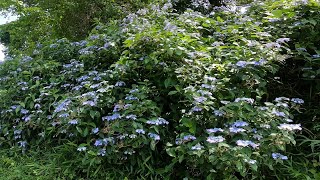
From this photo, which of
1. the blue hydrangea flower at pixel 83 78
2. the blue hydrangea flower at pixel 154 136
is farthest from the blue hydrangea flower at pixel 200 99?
the blue hydrangea flower at pixel 83 78

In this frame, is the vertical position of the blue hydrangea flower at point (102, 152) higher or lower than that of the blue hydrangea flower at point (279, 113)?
lower

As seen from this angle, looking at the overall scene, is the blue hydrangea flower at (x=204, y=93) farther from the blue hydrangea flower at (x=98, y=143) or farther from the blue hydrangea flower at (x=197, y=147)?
the blue hydrangea flower at (x=98, y=143)

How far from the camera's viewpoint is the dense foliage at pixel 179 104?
1826 millimetres

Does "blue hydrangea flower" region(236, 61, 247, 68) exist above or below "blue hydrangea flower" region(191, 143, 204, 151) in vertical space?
above

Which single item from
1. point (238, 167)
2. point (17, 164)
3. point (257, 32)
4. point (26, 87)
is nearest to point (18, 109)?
point (26, 87)

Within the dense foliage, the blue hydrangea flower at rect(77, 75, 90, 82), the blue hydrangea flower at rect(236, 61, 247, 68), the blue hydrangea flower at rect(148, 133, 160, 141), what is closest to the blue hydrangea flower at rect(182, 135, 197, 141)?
the dense foliage

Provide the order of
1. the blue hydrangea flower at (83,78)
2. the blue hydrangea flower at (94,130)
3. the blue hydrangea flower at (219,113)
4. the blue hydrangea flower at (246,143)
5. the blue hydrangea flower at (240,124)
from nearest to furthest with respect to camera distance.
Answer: the blue hydrangea flower at (246,143) < the blue hydrangea flower at (240,124) < the blue hydrangea flower at (219,113) < the blue hydrangea flower at (94,130) < the blue hydrangea flower at (83,78)

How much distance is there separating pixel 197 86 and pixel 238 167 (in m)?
0.68

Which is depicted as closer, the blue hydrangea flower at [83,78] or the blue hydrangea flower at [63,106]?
the blue hydrangea flower at [63,106]

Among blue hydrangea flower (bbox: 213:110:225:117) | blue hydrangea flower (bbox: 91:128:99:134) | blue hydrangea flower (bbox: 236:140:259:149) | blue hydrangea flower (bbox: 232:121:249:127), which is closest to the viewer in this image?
blue hydrangea flower (bbox: 236:140:259:149)

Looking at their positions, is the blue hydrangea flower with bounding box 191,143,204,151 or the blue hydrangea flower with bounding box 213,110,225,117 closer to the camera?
the blue hydrangea flower with bounding box 191,143,204,151

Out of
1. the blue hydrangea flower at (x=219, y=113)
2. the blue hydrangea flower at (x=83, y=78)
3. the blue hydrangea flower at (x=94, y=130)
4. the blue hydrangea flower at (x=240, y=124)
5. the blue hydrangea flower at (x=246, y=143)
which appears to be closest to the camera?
the blue hydrangea flower at (x=246, y=143)

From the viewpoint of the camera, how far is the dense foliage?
5.99ft

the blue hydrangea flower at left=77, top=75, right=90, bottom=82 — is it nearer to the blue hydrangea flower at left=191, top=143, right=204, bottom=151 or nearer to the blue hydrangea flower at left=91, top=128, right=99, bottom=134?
the blue hydrangea flower at left=91, top=128, right=99, bottom=134
